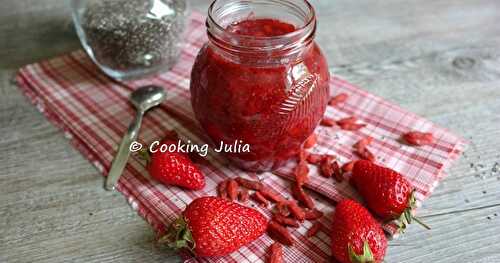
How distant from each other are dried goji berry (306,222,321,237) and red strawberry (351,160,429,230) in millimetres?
117

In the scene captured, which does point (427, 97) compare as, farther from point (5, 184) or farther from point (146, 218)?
point (5, 184)

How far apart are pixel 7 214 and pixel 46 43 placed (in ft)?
2.46

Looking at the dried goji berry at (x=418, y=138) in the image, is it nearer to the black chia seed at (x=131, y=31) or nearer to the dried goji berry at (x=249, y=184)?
the dried goji berry at (x=249, y=184)

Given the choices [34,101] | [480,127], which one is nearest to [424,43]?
[480,127]

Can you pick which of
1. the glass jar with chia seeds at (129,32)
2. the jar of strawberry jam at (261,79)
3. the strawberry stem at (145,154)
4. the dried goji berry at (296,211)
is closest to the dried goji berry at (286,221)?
the dried goji berry at (296,211)

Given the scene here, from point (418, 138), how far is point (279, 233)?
1.47 ft

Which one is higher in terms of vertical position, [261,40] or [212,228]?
[261,40]

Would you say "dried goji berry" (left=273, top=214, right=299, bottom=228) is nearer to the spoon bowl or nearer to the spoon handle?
the spoon handle

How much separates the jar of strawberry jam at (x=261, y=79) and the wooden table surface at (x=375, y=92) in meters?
0.29

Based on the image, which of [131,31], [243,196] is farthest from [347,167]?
[131,31]

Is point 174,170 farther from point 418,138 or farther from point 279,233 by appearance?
point 418,138

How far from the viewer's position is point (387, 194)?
1083 millimetres

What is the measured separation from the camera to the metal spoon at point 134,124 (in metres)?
1.24

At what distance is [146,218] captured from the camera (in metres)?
1.15
